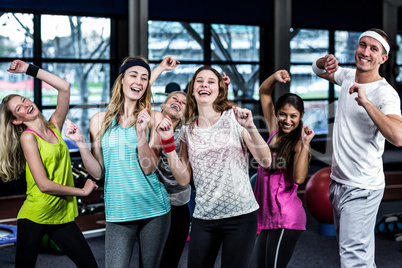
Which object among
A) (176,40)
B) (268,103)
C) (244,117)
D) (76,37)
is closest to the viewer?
(244,117)

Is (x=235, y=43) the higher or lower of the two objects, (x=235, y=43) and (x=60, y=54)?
the higher

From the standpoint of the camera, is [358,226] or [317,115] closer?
[358,226]

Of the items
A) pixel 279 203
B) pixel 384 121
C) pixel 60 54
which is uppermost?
pixel 60 54

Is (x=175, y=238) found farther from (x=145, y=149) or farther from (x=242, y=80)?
(x=242, y=80)

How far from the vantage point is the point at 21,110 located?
8.56 feet

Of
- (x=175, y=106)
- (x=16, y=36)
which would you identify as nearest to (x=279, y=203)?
(x=175, y=106)

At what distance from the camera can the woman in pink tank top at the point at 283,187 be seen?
260 centimetres

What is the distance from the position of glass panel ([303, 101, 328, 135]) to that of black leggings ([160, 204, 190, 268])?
8165 millimetres

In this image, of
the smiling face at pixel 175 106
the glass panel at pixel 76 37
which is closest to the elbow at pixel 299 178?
the smiling face at pixel 175 106

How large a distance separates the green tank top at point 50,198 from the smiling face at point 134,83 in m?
0.54

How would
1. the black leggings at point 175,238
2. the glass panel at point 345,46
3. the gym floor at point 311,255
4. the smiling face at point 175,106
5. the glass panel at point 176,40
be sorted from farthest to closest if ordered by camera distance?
the glass panel at point 345,46 → the glass panel at point 176,40 → the gym floor at point 311,255 → the smiling face at point 175,106 → the black leggings at point 175,238

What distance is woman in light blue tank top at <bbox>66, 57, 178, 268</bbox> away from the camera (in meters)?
2.25

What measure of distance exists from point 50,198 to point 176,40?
7.73 meters

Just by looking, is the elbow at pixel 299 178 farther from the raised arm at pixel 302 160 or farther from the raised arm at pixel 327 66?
the raised arm at pixel 327 66
